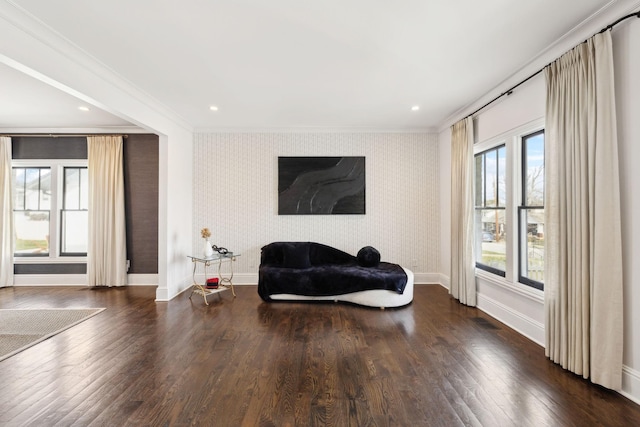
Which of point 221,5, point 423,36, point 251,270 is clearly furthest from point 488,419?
point 251,270

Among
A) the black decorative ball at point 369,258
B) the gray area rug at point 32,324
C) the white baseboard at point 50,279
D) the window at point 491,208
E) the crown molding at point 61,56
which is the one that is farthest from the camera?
the white baseboard at point 50,279

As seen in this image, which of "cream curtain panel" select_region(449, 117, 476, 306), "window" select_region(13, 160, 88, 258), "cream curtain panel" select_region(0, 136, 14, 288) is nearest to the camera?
"cream curtain panel" select_region(449, 117, 476, 306)

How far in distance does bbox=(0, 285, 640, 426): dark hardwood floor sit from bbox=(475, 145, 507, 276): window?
80 centimetres

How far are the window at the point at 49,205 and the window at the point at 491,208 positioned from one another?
6736 millimetres

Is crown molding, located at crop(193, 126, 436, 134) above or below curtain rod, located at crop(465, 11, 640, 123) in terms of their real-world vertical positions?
above

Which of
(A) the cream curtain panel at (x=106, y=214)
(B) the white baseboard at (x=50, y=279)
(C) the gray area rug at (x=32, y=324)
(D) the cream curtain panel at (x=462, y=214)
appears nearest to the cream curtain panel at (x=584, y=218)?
(D) the cream curtain panel at (x=462, y=214)

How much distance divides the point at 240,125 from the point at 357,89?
240 centimetres

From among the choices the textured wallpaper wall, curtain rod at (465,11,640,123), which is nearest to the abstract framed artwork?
the textured wallpaper wall

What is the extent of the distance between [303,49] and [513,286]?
11.2ft

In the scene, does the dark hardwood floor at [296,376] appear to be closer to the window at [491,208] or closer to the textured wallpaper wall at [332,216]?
the window at [491,208]

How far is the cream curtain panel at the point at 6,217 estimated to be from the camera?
4.96m

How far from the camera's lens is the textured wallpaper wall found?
5.18 meters

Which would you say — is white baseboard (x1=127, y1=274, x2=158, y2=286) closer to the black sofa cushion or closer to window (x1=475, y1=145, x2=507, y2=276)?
the black sofa cushion

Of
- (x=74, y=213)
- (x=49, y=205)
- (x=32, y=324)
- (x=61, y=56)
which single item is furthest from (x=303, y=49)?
→ (x=49, y=205)
